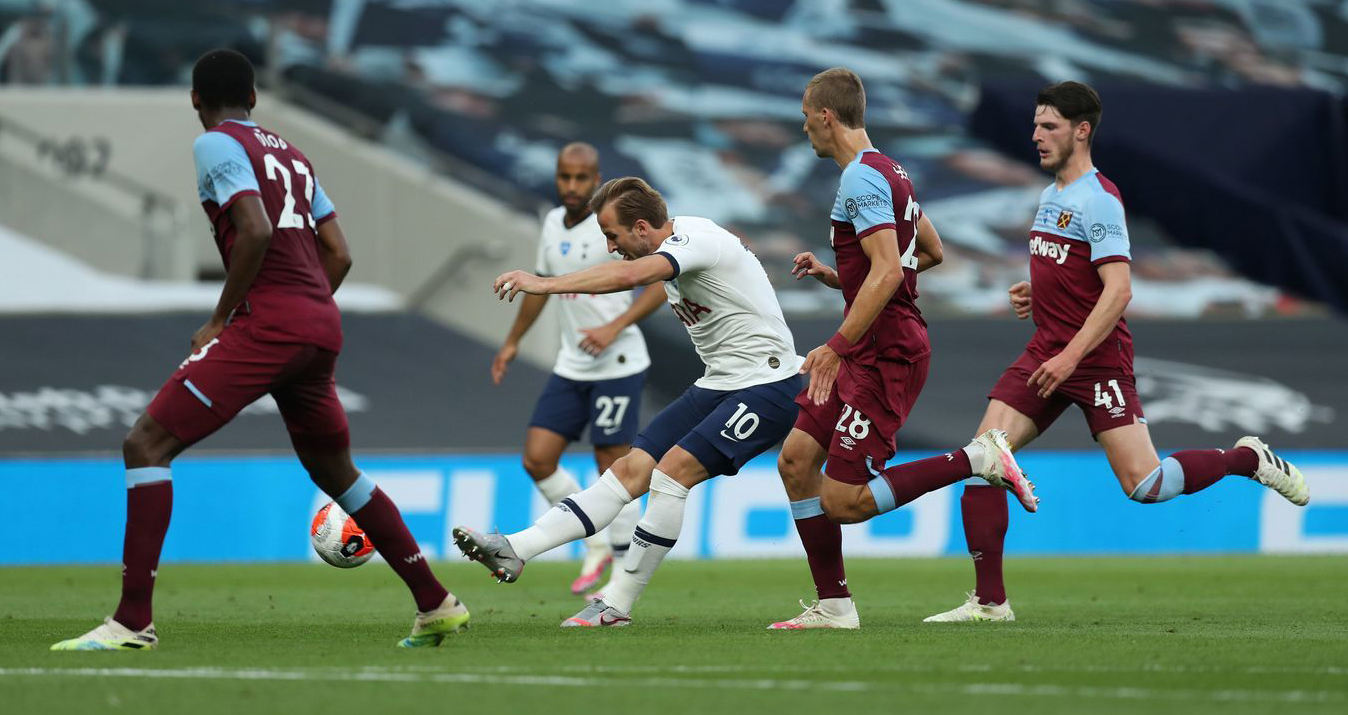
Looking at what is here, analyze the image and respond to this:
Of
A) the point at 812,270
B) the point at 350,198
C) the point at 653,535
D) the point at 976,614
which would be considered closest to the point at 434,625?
the point at 653,535

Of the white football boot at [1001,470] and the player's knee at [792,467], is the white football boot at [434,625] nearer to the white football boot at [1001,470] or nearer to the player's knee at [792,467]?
the player's knee at [792,467]

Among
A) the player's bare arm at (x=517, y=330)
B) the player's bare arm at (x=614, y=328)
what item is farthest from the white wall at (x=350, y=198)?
the player's bare arm at (x=614, y=328)

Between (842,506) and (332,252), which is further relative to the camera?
(842,506)

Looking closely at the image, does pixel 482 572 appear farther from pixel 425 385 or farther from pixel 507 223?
pixel 507 223

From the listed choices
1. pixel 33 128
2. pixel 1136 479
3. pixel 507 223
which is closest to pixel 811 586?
pixel 1136 479

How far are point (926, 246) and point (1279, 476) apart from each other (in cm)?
192

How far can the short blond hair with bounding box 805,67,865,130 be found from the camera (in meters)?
7.33

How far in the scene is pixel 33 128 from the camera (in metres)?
20.9

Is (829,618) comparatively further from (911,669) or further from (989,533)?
(911,669)

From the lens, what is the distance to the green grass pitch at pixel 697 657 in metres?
5.18

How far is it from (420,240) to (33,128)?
4497 millimetres

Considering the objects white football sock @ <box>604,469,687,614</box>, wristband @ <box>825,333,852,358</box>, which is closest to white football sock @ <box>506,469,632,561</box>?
white football sock @ <box>604,469,687,614</box>

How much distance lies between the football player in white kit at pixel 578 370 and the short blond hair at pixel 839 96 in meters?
2.96

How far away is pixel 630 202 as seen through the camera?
24.1 feet
